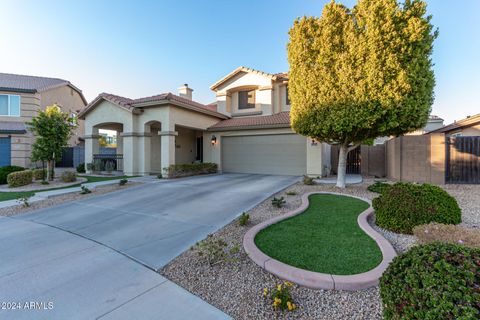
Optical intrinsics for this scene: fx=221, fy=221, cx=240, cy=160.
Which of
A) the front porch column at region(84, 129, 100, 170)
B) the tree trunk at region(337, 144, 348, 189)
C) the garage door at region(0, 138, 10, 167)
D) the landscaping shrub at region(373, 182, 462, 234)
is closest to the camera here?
the landscaping shrub at region(373, 182, 462, 234)

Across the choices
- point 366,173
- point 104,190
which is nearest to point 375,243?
point 104,190

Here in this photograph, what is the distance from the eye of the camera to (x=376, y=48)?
694 centimetres

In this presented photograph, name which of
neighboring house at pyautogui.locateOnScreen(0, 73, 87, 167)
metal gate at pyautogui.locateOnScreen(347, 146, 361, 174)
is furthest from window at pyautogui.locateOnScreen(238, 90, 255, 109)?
neighboring house at pyautogui.locateOnScreen(0, 73, 87, 167)

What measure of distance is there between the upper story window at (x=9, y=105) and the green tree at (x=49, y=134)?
28.5 ft

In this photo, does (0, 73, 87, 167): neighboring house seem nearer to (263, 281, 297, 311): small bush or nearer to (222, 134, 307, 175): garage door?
(222, 134, 307, 175): garage door

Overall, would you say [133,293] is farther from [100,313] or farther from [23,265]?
[23,265]

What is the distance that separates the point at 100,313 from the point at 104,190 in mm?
8126

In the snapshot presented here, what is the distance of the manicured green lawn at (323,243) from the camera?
328 cm

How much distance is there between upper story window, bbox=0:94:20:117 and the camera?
16734mm

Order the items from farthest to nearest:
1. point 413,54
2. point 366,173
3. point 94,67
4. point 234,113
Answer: point 234,113 → point 366,173 → point 94,67 → point 413,54

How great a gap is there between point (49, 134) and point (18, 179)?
2.54 meters

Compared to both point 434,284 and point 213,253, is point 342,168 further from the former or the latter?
point 434,284

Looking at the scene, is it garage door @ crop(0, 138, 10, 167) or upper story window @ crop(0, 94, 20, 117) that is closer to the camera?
garage door @ crop(0, 138, 10, 167)

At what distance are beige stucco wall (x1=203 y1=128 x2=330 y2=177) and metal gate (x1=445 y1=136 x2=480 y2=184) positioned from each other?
5457 millimetres
